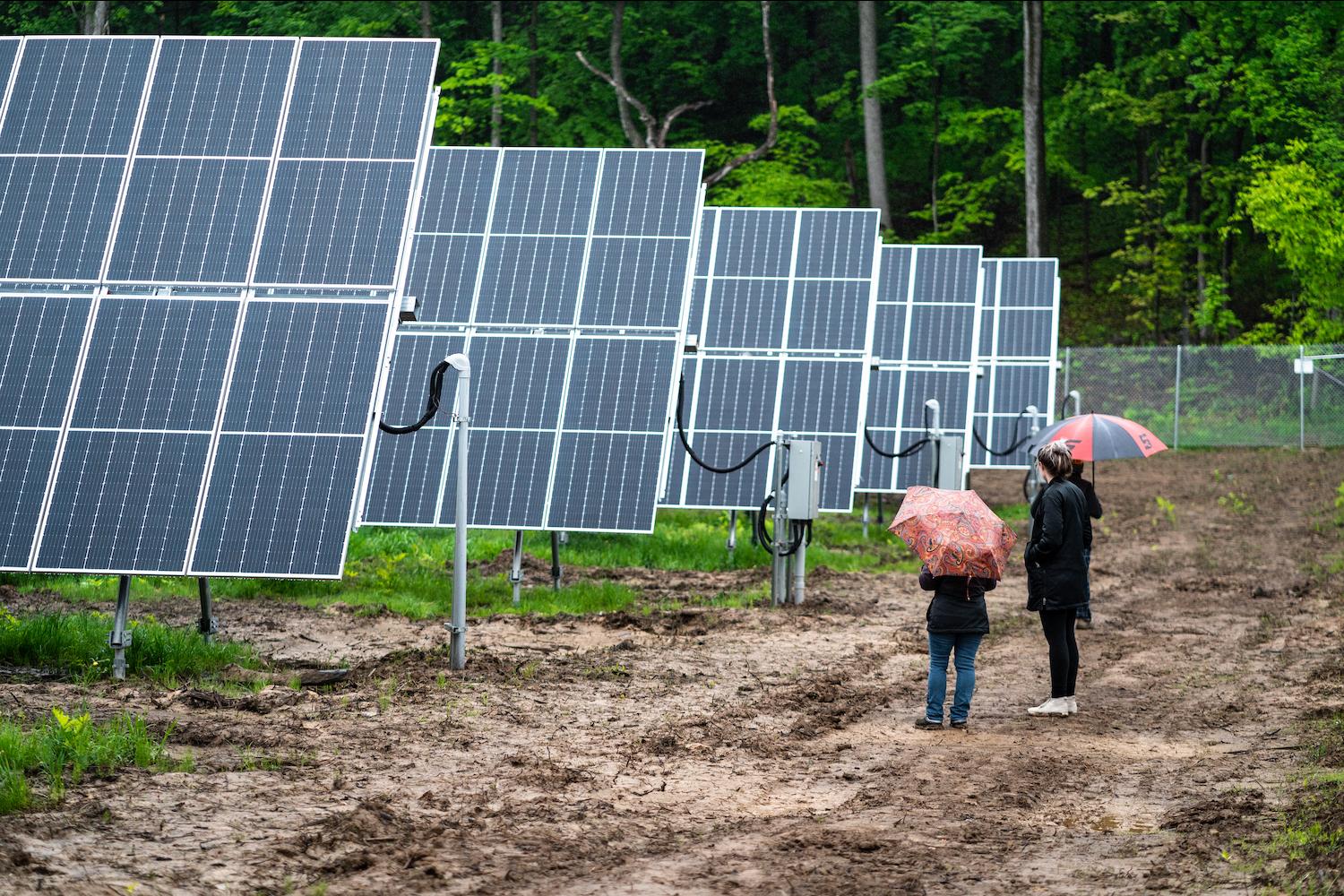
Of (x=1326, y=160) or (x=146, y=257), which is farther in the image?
(x=1326, y=160)

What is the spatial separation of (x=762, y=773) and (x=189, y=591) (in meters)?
8.32

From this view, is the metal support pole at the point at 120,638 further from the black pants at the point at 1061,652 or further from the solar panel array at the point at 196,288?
the black pants at the point at 1061,652

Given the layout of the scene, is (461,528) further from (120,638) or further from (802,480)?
(802,480)

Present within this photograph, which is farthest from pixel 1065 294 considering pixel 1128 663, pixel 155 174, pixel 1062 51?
pixel 155 174

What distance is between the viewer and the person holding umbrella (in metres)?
9.53

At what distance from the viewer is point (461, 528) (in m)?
10.8

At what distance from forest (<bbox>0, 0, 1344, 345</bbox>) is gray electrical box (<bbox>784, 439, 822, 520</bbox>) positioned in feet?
72.6

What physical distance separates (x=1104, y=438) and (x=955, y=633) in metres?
4.89

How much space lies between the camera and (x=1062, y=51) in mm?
45344

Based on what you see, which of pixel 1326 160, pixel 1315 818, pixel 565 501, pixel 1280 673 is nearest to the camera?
pixel 1315 818

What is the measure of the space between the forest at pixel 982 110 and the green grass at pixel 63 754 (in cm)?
2900

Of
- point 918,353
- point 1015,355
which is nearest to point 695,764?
point 918,353

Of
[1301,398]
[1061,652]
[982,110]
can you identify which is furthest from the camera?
[982,110]

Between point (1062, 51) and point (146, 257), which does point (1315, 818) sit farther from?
point (1062, 51)
